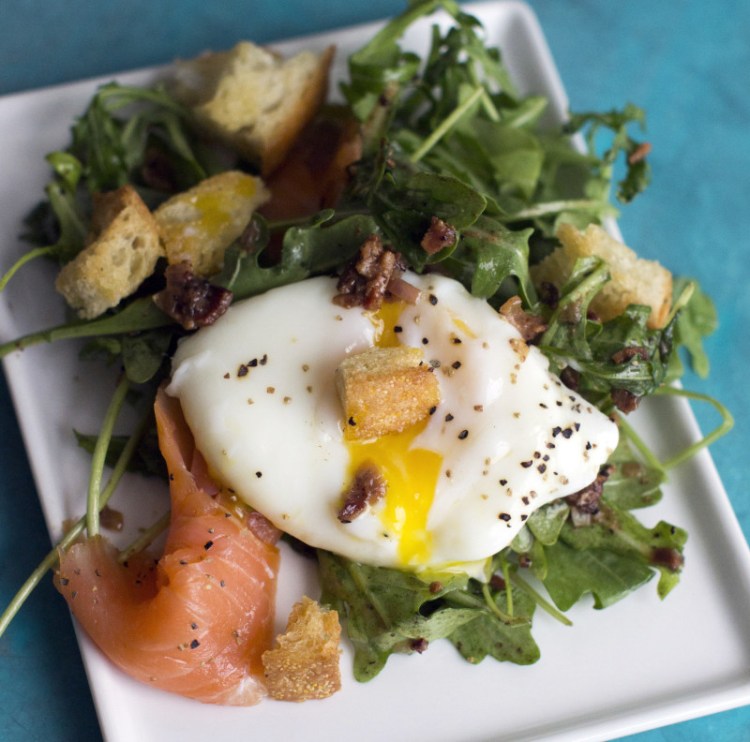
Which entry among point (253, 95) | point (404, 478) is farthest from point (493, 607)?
point (253, 95)

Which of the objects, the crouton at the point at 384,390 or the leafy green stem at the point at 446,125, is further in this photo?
the leafy green stem at the point at 446,125

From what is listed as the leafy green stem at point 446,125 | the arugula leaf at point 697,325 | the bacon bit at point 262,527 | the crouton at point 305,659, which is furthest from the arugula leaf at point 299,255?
the arugula leaf at point 697,325

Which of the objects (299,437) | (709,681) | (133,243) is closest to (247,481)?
(299,437)

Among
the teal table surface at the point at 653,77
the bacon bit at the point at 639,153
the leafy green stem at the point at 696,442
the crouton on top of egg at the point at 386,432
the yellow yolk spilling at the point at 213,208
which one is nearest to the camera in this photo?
the crouton on top of egg at the point at 386,432


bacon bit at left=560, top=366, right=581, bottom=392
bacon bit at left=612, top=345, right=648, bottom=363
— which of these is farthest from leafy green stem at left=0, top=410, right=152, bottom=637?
bacon bit at left=612, top=345, right=648, bottom=363

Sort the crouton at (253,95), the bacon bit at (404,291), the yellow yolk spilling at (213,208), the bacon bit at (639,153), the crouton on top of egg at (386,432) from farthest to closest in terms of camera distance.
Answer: the bacon bit at (639,153) < the crouton at (253,95) < the yellow yolk spilling at (213,208) < the bacon bit at (404,291) < the crouton on top of egg at (386,432)

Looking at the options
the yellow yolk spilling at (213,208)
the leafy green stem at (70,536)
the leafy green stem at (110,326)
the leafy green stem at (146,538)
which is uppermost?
the yellow yolk spilling at (213,208)

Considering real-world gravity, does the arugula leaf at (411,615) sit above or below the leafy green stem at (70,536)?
below

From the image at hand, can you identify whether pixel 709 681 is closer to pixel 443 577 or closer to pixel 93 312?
pixel 443 577

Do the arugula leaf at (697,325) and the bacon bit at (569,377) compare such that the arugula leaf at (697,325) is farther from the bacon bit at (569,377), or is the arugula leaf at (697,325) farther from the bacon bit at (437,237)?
the bacon bit at (437,237)

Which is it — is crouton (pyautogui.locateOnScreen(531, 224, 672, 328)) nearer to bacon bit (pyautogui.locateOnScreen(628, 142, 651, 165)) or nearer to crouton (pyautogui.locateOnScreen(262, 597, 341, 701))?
bacon bit (pyautogui.locateOnScreen(628, 142, 651, 165))
